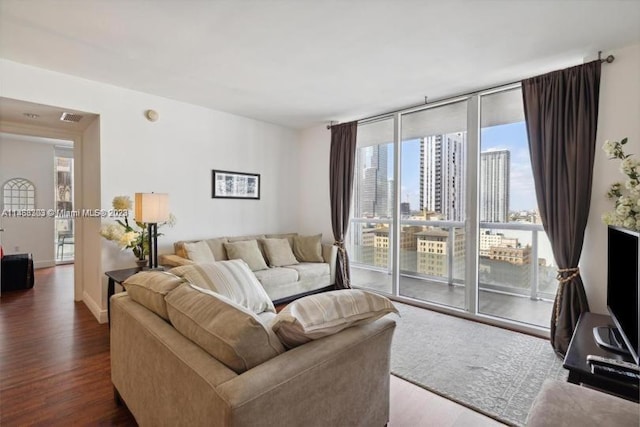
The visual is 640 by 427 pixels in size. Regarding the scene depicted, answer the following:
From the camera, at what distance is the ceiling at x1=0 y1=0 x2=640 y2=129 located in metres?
2.01

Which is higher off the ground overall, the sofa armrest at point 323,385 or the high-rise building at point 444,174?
the high-rise building at point 444,174

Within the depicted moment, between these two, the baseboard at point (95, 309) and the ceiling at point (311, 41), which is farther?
the baseboard at point (95, 309)

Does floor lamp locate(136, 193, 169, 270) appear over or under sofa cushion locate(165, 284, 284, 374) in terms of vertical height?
over

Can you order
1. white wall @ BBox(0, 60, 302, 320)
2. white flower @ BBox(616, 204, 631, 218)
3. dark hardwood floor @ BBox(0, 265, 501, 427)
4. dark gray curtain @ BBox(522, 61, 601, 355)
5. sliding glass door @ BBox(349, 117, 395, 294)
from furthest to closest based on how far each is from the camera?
sliding glass door @ BBox(349, 117, 395, 294), white wall @ BBox(0, 60, 302, 320), dark gray curtain @ BBox(522, 61, 601, 355), white flower @ BBox(616, 204, 631, 218), dark hardwood floor @ BBox(0, 265, 501, 427)

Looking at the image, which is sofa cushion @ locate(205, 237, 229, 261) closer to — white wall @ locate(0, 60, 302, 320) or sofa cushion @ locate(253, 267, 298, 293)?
white wall @ locate(0, 60, 302, 320)

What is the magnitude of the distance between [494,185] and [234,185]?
3383 millimetres

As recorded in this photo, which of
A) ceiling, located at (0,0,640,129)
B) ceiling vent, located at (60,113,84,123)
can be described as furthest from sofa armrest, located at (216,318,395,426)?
ceiling vent, located at (60,113,84,123)

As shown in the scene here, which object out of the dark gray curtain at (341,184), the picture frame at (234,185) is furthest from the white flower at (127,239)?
the dark gray curtain at (341,184)

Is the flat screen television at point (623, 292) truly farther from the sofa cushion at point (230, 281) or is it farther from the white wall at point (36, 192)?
the white wall at point (36, 192)

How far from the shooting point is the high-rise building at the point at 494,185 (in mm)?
3273

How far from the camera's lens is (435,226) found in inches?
153

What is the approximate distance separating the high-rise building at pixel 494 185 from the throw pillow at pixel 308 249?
2.18 meters

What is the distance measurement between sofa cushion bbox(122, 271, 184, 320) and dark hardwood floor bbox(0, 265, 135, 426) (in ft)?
2.54

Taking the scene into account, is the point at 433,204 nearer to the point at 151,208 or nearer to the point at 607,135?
the point at 607,135
